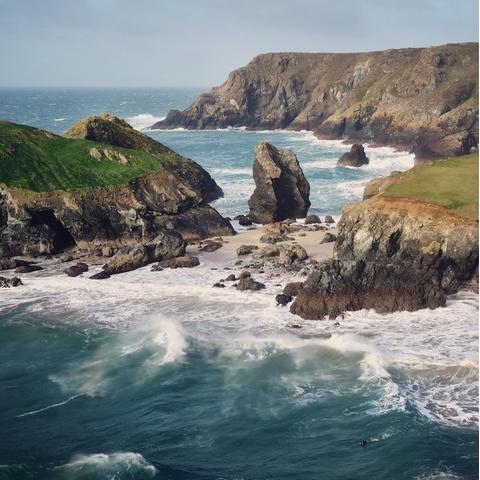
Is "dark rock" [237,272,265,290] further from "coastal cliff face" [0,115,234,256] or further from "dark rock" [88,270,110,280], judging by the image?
"coastal cliff face" [0,115,234,256]

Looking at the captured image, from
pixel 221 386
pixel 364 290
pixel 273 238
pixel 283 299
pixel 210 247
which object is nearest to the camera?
pixel 221 386

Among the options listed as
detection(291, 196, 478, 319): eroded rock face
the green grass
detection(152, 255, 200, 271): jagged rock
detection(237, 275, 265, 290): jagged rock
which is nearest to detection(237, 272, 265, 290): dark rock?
detection(237, 275, 265, 290): jagged rock

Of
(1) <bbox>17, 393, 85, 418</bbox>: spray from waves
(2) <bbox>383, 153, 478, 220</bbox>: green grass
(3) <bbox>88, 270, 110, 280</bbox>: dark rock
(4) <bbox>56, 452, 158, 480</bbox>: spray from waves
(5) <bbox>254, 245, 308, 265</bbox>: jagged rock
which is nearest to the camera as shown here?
(4) <bbox>56, 452, 158, 480</bbox>: spray from waves

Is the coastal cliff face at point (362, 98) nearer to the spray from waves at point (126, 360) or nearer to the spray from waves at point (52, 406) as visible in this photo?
the spray from waves at point (126, 360)

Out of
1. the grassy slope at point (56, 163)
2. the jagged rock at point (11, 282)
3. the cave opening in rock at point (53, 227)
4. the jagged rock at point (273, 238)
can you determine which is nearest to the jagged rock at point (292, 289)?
the jagged rock at point (273, 238)

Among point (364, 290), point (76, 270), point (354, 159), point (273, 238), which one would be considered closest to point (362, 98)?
point (354, 159)

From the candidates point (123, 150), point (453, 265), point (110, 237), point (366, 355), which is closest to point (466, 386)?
point (366, 355)

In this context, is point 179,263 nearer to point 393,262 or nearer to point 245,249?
point 245,249

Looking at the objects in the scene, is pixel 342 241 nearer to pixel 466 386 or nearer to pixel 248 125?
pixel 466 386
